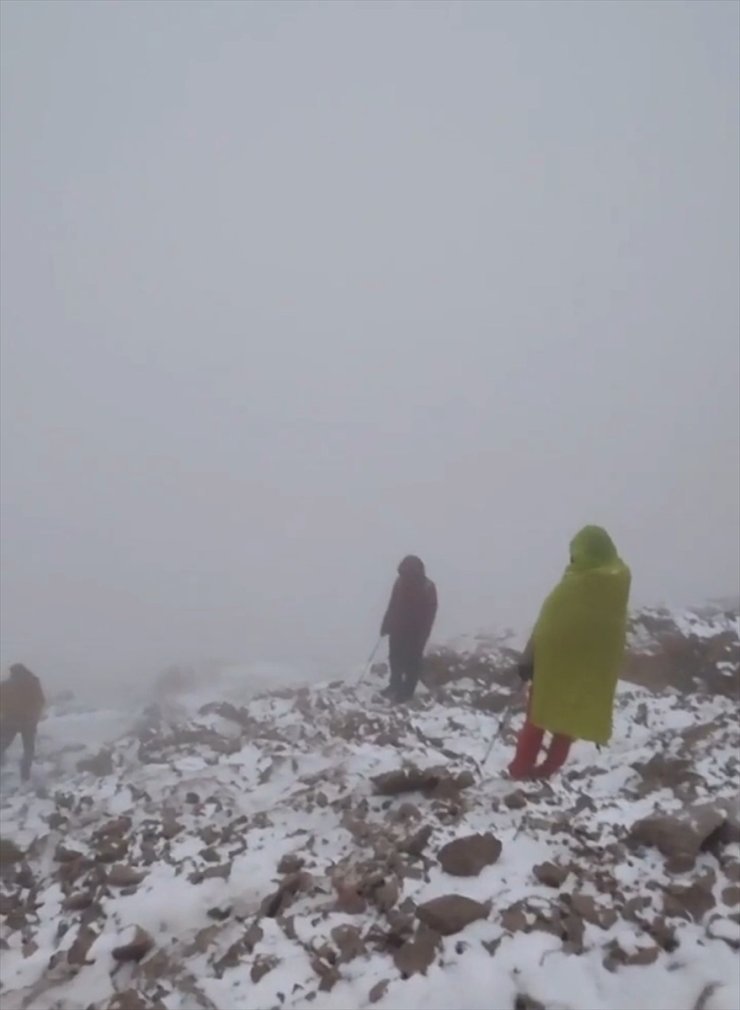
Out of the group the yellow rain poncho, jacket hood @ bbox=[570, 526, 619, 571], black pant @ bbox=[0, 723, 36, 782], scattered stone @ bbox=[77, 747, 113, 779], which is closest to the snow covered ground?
the yellow rain poncho

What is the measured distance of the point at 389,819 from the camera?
Result: 8086mm

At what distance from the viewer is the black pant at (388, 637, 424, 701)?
14.0 meters

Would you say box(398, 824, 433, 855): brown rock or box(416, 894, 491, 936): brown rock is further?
box(398, 824, 433, 855): brown rock

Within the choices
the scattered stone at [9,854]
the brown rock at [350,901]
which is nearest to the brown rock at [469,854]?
the brown rock at [350,901]

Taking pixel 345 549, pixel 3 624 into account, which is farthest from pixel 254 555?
pixel 3 624

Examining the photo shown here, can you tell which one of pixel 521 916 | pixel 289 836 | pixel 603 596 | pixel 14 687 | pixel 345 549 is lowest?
pixel 345 549

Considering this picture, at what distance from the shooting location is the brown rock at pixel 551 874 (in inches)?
257

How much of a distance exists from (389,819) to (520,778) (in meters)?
1.53

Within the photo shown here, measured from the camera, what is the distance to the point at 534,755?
8.88m

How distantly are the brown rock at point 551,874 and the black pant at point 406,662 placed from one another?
7252 millimetres

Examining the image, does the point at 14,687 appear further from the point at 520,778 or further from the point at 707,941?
the point at 707,941

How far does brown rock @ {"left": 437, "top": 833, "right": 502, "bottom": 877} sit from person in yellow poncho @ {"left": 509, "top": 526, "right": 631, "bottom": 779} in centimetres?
167

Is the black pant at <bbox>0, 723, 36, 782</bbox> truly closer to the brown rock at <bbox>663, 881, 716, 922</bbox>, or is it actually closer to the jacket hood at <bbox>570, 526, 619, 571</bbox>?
the jacket hood at <bbox>570, 526, 619, 571</bbox>

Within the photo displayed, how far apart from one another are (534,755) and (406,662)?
17.3 ft
